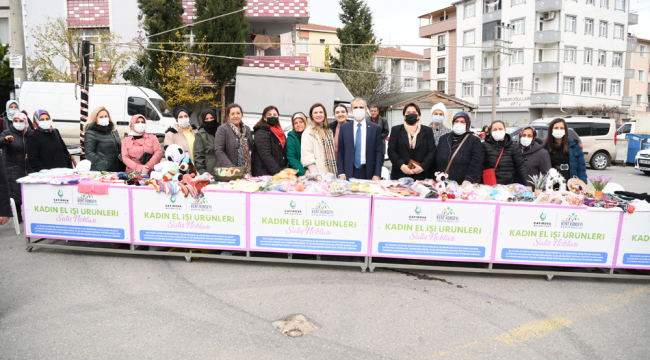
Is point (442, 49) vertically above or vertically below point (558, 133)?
above

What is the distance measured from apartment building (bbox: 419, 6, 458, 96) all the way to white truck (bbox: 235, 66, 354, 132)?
37.4 m

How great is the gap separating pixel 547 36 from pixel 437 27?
15409mm

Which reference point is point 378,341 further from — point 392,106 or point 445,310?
point 392,106

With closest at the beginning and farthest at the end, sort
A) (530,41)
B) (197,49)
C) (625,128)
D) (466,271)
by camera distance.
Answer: (466,271)
(197,49)
(625,128)
(530,41)

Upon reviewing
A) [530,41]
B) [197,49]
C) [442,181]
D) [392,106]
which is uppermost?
[530,41]

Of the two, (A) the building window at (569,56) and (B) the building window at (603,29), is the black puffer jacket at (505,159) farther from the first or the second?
(B) the building window at (603,29)

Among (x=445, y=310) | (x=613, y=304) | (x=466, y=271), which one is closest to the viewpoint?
(x=445, y=310)

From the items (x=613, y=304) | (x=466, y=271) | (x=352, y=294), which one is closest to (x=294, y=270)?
(x=352, y=294)

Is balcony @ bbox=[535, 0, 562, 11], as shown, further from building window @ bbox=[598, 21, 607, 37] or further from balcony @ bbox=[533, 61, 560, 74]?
building window @ bbox=[598, 21, 607, 37]

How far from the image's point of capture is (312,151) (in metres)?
6.10

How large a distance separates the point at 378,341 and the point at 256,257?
7.08ft

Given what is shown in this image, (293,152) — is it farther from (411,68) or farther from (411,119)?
(411,68)

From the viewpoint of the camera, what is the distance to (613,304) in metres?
4.27

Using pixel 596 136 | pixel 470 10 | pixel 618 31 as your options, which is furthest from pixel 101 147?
pixel 618 31
